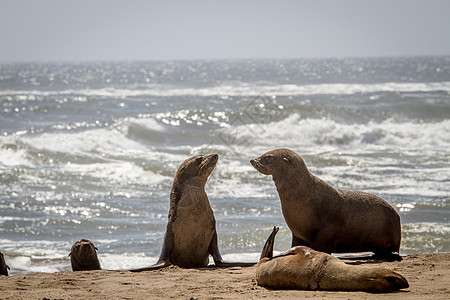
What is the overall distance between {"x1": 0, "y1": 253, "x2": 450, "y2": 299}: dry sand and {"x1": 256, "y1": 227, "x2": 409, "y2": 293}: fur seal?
0.08 meters

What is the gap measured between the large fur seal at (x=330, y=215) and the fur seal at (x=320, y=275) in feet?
Answer: 4.05

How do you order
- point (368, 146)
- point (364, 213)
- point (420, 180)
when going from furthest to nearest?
point (368, 146), point (420, 180), point (364, 213)

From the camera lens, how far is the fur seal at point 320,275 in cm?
446

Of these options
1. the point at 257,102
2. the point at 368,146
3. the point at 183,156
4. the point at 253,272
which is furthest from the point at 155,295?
the point at 257,102

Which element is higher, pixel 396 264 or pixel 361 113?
pixel 361 113

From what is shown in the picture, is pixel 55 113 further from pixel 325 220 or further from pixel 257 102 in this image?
pixel 325 220

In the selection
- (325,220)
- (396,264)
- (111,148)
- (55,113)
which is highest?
(55,113)

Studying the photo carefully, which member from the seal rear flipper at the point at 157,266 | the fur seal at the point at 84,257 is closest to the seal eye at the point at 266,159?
the seal rear flipper at the point at 157,266

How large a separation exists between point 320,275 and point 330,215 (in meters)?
1.57

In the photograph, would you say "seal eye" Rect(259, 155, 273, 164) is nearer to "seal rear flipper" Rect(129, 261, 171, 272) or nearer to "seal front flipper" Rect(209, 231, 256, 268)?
"seal front flipper" Rect(209, 231, 256, 268)

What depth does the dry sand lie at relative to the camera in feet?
15.0

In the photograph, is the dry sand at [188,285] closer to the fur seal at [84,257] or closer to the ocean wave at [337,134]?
the fur seal at [84,257]

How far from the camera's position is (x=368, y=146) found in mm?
19641

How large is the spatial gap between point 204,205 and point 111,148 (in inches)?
469
